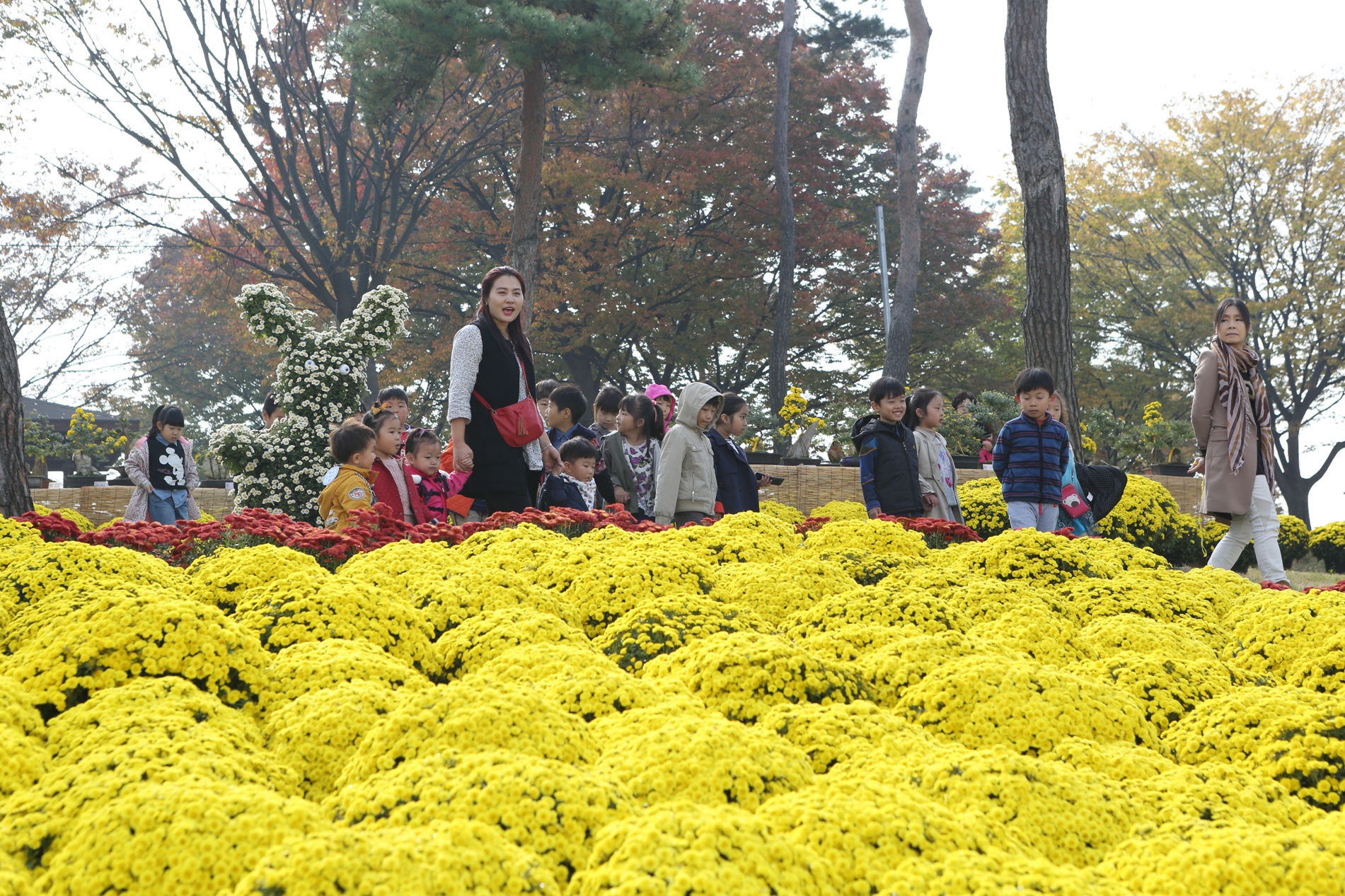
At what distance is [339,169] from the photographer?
17312 mm

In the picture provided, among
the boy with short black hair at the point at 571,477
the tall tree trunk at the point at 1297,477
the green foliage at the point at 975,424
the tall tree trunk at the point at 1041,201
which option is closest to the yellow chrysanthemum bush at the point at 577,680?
the boy with short black hair at the point at 571,477

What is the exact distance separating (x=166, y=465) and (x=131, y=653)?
795cm

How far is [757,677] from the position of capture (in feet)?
8.38

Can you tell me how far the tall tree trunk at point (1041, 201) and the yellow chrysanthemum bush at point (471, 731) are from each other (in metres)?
7.71

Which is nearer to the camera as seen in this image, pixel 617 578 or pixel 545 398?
pixel 617 578

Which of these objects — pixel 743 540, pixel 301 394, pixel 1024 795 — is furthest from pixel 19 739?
pixel 301 394

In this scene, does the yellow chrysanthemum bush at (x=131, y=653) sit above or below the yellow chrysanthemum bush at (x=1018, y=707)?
above

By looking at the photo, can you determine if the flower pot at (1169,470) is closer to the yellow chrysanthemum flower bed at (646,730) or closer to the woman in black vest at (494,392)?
the yellow chrysanthemum flower bed at (646,730)

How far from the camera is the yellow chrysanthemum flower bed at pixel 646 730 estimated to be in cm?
164

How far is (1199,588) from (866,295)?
784 inches

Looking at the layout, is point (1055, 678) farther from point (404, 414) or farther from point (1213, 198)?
point (1213, 198)

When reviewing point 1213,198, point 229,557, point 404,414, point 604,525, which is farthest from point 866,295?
point 229,557

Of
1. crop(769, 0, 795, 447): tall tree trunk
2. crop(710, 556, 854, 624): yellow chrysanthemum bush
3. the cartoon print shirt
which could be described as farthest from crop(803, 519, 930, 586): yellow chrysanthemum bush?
crop(769, 0, 795, 447): tall tree trunk

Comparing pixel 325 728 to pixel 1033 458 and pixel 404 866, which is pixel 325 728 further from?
pixel 1033 458
